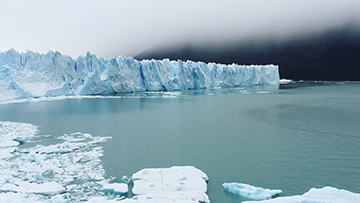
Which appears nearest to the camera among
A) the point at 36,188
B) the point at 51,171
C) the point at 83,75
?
the point at 36,188

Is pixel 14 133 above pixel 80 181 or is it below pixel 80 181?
above

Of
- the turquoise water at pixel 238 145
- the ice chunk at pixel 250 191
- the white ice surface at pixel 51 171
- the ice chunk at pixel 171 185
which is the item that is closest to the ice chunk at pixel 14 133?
the white ice surface at pixel 51 171

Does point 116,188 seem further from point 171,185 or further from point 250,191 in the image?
point 250,191

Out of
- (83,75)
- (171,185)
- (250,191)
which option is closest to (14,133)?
(171,185)

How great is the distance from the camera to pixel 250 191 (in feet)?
12.9

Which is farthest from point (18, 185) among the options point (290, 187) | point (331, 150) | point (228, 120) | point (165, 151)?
point (228, 120)

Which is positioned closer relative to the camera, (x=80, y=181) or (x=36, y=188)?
(x=36, y=188)

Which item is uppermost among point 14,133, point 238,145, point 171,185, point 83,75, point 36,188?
point 83,75

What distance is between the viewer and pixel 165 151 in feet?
20.7

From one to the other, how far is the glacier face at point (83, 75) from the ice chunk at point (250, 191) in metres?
19.7

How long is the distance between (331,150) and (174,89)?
2351cm

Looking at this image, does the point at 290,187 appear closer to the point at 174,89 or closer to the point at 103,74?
the point at 103,74

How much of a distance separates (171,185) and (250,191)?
4.07 ft

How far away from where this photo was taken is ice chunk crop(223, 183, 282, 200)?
12.6 ft
